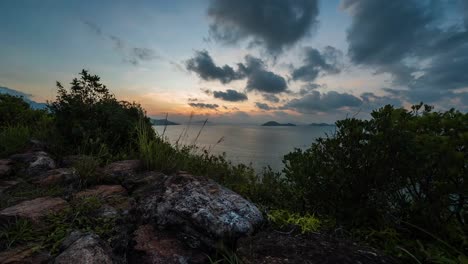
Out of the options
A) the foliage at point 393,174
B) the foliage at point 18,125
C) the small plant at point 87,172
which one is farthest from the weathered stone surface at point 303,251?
the foliage at point 18,125

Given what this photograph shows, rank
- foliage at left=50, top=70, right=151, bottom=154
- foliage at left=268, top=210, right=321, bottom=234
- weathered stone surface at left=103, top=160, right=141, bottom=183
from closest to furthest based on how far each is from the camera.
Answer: foliage at left=268, top=210, right=321, bottom=234, weathered stone surface at left=103, top=160, right=141, bottom=183, foliage at left=50, top=70, right=151, bottom=154

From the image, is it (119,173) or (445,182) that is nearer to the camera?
(445,182)

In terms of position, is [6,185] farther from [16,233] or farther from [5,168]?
[16,233]

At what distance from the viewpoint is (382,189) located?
2.91 metres

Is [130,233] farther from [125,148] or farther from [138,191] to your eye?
[125,148]

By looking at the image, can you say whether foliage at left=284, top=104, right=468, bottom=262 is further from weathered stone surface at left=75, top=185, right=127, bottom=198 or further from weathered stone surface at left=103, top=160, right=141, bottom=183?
weathered stone surface at left=103, top=160, right=141, bottom=183

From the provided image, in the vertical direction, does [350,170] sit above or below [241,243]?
above

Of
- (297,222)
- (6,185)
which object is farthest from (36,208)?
(297,222)

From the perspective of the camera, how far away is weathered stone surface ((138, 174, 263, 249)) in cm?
245

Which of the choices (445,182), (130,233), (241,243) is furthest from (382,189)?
(130,233)

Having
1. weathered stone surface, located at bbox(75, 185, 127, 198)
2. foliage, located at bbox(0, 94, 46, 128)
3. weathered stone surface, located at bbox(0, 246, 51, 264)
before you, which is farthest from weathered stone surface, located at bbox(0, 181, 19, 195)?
foliage, located at bbox(0, 94, 46, 128)

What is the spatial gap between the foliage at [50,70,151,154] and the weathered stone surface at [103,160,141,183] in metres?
1.19

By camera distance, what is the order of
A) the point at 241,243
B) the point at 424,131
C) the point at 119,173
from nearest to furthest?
1. the point at 241,243
2. the point at 424,131
3. the point at 119,173

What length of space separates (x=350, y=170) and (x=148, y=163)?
3.21 metres
